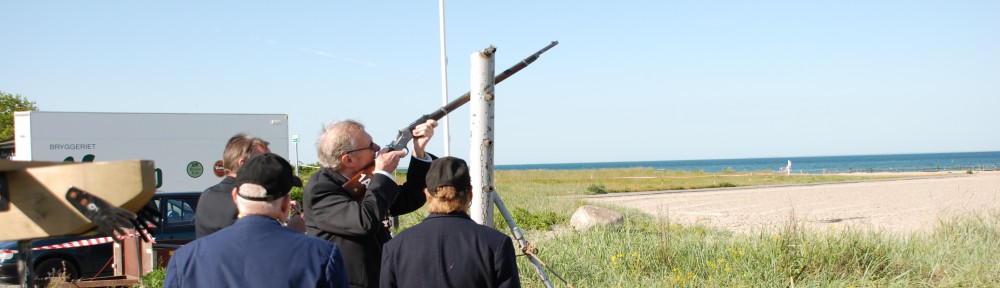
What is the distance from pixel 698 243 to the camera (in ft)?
27.7

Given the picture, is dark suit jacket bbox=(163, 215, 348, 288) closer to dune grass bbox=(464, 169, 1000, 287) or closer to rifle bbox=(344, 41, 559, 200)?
rifle bbox=(344, 41, 559, 200)

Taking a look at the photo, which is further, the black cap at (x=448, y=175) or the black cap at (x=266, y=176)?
the black cap at (x=448, y=175)

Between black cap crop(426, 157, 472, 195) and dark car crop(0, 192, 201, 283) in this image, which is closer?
black cap crop(426, 157, 472, 195)

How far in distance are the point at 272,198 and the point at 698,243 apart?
21.3ft

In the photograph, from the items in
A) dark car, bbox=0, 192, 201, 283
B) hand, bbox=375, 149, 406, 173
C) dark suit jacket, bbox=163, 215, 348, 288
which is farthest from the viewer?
dark car, bbox=0, 192, 201, 283

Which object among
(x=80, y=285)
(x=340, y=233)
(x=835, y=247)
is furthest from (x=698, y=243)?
(x=80, y=285)

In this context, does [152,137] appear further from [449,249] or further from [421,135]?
[449,249]

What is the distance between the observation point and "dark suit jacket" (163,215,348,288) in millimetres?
2502

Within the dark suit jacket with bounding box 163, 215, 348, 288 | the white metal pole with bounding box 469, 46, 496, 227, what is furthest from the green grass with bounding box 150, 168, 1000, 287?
the dark suit jacket with bounding box 163, 215, 348, 288

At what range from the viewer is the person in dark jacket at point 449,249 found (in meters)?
3.31

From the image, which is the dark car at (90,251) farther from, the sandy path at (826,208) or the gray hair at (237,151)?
the sandy path at (826,208)

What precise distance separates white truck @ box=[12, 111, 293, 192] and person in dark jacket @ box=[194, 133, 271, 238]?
49.9 feet

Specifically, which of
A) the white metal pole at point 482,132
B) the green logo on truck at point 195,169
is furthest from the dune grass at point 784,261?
the green logo on truck at point 195,169

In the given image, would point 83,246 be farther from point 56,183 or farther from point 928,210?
point 928,210
